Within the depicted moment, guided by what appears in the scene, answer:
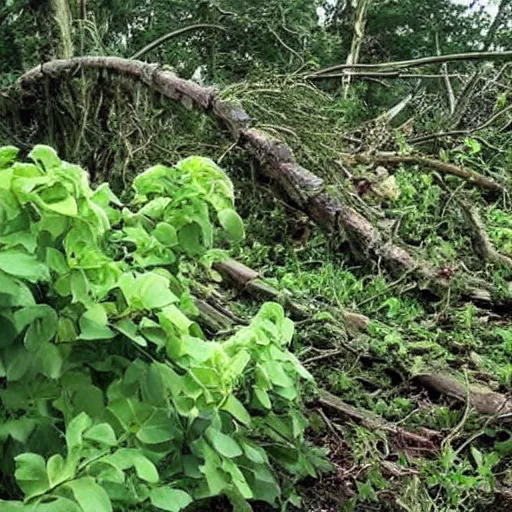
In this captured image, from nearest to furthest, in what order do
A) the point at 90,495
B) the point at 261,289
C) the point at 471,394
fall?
the point at 90,495 < the point at 471,394 < the point at 261,289

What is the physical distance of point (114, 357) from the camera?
1315mm

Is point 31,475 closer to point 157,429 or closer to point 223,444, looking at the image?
point 157,429

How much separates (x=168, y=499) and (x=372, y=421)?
1.05 m

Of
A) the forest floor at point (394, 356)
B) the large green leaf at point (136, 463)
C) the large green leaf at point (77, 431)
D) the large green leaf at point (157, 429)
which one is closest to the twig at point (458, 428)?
the forest floor at point (394, 356)

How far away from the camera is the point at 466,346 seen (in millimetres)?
2525

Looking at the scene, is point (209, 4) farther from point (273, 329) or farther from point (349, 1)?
point (273, 329)

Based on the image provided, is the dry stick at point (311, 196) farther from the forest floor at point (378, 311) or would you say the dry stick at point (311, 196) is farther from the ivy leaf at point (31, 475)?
the ivy leaf at point (31, 475)

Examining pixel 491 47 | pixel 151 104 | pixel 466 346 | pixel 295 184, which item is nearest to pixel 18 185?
pixel 466 346

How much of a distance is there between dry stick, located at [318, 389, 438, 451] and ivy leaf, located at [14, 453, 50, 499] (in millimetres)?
1222

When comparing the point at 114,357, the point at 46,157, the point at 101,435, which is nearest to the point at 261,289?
the point at 114,357

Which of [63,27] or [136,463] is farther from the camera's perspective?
[63,27]

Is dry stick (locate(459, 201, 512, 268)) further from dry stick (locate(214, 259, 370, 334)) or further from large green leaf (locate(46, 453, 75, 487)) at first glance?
large green leaf (locate(46, 453, 75, 487))

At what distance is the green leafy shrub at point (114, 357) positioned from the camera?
1104mm

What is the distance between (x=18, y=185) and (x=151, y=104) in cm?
312
